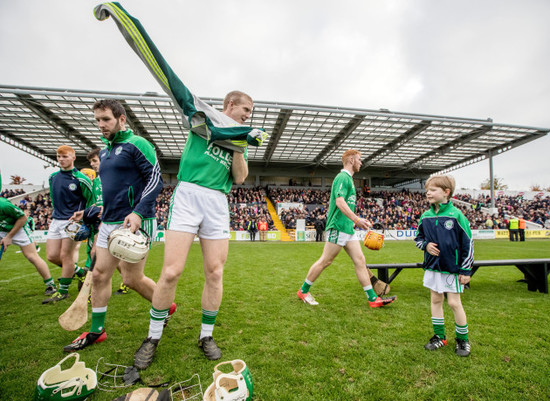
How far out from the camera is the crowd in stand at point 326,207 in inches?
876

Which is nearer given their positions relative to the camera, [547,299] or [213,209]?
[213,209]

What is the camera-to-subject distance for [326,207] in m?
28.7

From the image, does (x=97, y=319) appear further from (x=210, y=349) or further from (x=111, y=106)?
(x=111, y=106)

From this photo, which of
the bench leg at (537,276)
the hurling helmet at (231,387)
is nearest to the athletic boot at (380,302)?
the hurling helmet at (231,387)

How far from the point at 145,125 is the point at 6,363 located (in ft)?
72.1

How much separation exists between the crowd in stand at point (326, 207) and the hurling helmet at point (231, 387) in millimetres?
18433

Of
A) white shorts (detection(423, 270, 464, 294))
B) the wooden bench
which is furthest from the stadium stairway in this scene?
white shorts (detection(423, 270, 464, 294))

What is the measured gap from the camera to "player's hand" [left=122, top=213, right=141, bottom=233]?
2.26 meters

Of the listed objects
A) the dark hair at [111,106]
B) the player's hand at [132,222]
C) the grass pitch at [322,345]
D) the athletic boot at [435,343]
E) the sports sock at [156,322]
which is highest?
the dark hair at [111,106]

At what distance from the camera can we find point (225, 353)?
2.42 metres

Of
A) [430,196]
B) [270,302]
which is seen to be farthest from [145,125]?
[430,196]

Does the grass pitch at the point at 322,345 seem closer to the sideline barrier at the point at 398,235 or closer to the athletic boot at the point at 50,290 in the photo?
the athletic boot at the point at 50,290

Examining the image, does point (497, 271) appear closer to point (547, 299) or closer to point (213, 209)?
point (547, 299)

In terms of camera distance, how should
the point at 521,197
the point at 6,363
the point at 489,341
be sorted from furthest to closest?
the point at 521,197 → the point at 489,341 → the point at 6,363
